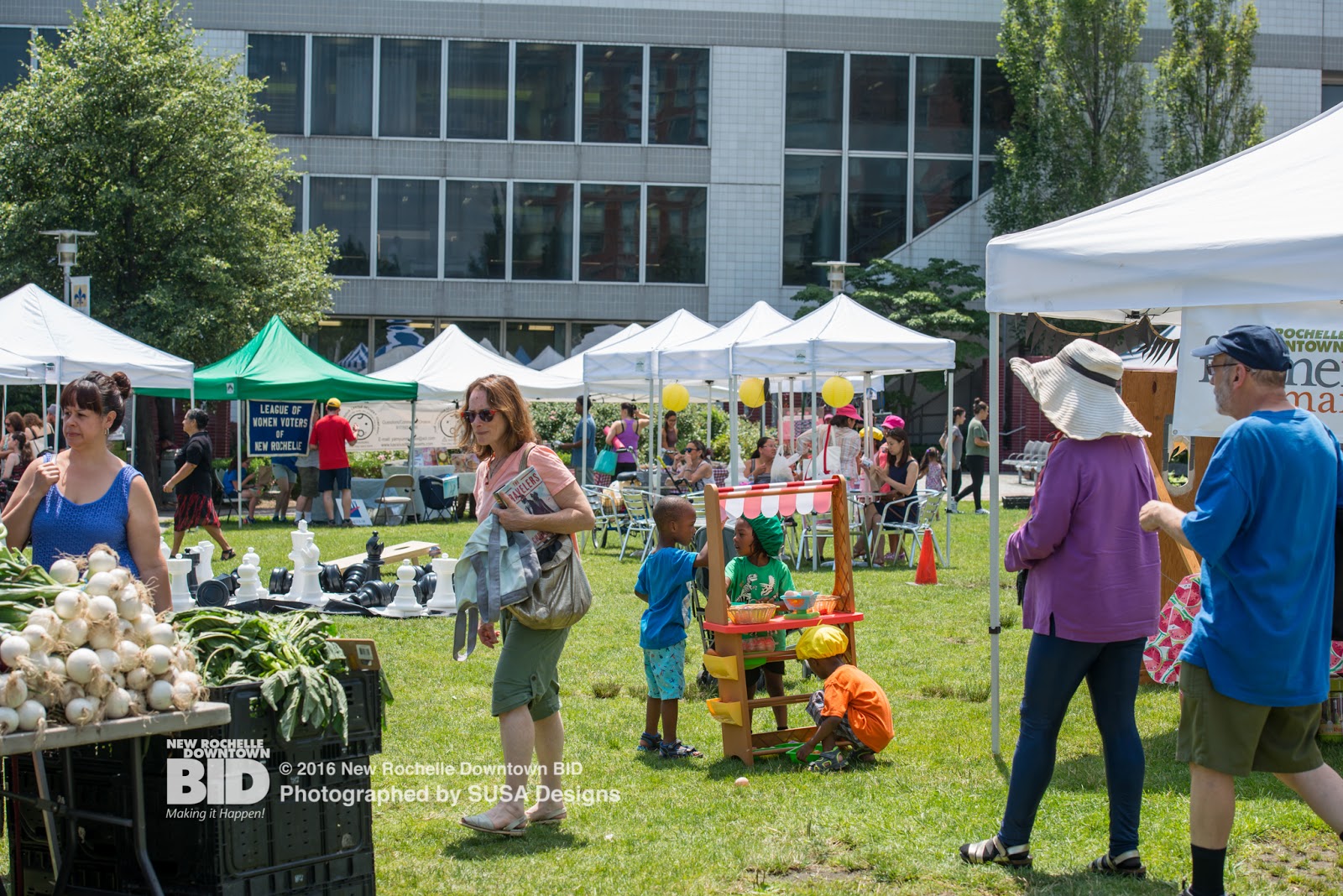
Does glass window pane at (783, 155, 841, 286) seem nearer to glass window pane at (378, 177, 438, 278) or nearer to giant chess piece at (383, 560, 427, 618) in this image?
glass window pane at (378, 177, 438, 278)

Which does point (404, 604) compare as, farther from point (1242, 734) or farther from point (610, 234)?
point (610, 234)

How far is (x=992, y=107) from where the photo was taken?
1435 inches

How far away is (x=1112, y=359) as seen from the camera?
4.93 m

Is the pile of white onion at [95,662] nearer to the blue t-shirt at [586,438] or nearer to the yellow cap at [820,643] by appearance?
the yellow cap at [820,643]

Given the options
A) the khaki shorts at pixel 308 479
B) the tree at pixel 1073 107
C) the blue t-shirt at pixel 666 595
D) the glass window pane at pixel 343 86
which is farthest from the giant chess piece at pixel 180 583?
the tree at pixel 1073 107

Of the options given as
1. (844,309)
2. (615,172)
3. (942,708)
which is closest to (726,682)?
(942,708)

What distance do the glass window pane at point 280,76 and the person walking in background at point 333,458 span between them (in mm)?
16342

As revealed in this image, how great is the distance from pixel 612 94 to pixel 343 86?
23.2 ft

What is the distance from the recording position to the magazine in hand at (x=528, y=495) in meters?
5.34

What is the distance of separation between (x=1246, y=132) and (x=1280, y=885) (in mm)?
32067

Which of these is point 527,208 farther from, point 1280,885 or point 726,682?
point 1280,885

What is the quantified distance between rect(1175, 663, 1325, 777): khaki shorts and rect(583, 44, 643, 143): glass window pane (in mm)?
32509

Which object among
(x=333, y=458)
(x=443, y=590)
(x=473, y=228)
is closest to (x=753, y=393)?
(x=333, y=458)

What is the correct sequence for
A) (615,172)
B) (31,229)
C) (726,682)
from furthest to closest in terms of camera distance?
(615,172) → (31,229) → (726,682)
